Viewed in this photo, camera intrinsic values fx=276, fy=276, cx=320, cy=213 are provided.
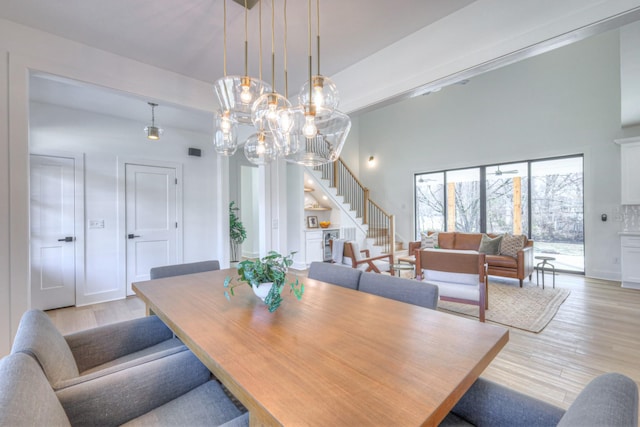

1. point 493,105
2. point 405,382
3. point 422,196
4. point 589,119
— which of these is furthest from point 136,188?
point 589,119

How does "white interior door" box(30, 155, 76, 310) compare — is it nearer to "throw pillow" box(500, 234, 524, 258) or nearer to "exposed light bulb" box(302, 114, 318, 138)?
"exposed light bulb" box(302, 114, 318, 138)

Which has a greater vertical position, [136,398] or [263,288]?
[263,288]

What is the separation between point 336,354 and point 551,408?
0.70 meters

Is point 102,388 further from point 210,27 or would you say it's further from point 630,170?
point 630,170

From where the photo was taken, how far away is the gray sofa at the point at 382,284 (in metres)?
1.58

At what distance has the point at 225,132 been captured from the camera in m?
2.33

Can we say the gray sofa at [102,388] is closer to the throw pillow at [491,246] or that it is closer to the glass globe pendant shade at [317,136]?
the glass globe pendant shade at [317,136]

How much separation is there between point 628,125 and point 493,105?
7.64ft

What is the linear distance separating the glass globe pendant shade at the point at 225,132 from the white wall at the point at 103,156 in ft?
9.01

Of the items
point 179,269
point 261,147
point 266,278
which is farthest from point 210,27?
point 266,278

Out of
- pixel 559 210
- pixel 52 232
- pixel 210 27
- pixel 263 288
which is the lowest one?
pixel 263 288

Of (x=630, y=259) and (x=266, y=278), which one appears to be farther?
(x=630, y=259)

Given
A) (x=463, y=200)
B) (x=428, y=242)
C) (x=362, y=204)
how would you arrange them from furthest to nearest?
1. (x=362, y=204)
2. (x=463, y=200)
3. (x=428, y=242)

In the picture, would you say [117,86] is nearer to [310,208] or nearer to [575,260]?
[310,208]
